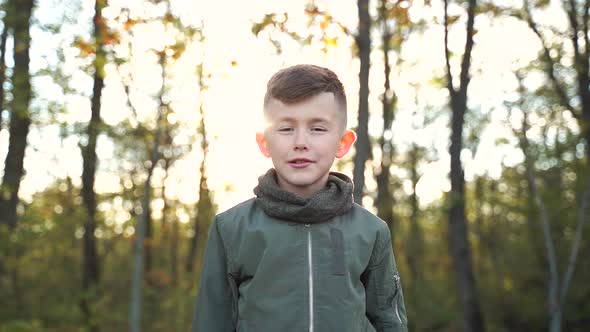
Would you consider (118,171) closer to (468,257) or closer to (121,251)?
(121,251)

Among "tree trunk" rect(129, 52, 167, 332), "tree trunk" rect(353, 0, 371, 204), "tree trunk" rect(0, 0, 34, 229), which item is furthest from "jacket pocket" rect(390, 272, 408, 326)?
"tree trunk" rect(0, 0, 34, 229)

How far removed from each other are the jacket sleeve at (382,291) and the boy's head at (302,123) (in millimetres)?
381

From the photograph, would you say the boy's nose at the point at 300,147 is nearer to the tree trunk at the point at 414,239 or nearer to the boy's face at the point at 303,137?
the boy's face at the point at 303,137

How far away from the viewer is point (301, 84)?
8.39ft

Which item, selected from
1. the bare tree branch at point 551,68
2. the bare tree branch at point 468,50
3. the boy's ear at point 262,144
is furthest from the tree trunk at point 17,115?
the bare tree branch at point 551,68

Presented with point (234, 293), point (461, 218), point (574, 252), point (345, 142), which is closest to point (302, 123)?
point (345, 142)

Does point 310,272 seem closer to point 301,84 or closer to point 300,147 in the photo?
point 300,147

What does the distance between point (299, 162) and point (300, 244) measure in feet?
1.03

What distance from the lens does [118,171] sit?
20.2 m

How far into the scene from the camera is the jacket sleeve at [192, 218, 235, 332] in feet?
8.50

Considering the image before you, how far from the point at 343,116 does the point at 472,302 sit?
9530 mm

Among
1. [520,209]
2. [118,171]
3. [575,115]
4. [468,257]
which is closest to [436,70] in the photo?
[520,209]

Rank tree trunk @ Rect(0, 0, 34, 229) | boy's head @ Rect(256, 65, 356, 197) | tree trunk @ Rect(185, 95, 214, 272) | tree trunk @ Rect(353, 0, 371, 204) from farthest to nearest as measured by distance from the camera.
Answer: tree trunk @ Rect(185, 95, 214, 272), tree trunk @ Rect(0, 0, 34, 229), tree trunk @ Rect(353, 0, 371, 204), boy's head @ Rect(256, 65, 356, 197)

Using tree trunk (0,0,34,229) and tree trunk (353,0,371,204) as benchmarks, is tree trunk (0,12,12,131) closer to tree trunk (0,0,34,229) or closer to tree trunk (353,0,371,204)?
tree trunk (0,0,34,229)
